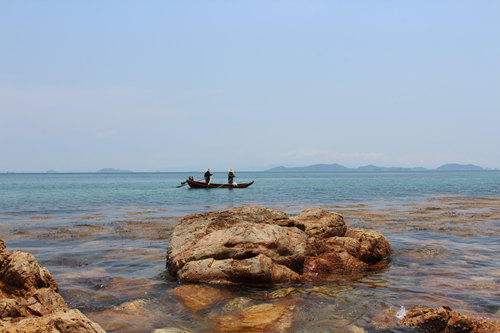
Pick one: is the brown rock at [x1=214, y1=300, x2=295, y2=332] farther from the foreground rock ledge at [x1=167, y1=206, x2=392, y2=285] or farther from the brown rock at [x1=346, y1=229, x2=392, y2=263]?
the brown rock at [x1=346, y1=229, x2=392, y2=263]

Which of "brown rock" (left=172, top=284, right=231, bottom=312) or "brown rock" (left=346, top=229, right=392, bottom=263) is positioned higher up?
"brown rock" (left=346, top=229, right=392, bottom=263)

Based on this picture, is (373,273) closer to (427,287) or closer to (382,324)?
(427,287)

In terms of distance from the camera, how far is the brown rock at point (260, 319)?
19.7 feet

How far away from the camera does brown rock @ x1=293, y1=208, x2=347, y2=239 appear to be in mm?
10914

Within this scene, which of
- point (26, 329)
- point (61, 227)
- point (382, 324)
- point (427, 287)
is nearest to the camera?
point (26, 329)

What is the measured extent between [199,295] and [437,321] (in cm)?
426

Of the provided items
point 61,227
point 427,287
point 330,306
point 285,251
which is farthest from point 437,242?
point 61,227

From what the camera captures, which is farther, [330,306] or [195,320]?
[330,306]

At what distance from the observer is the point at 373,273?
9461mm

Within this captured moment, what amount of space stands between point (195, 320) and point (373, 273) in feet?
16.4

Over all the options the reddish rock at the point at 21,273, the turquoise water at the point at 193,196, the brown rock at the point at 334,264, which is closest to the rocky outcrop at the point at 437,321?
the brown rock at the point at 334,264

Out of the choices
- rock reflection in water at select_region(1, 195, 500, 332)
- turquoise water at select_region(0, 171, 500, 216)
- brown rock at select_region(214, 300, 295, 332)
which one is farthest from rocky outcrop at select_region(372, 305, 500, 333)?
turquoise water at select_region(0, 171, 500, 216)

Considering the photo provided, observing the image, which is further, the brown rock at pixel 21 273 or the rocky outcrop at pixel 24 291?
the brown rock at pixel 21 273

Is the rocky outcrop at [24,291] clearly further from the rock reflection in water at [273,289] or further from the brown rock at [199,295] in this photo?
the brown rock at [199,295]
